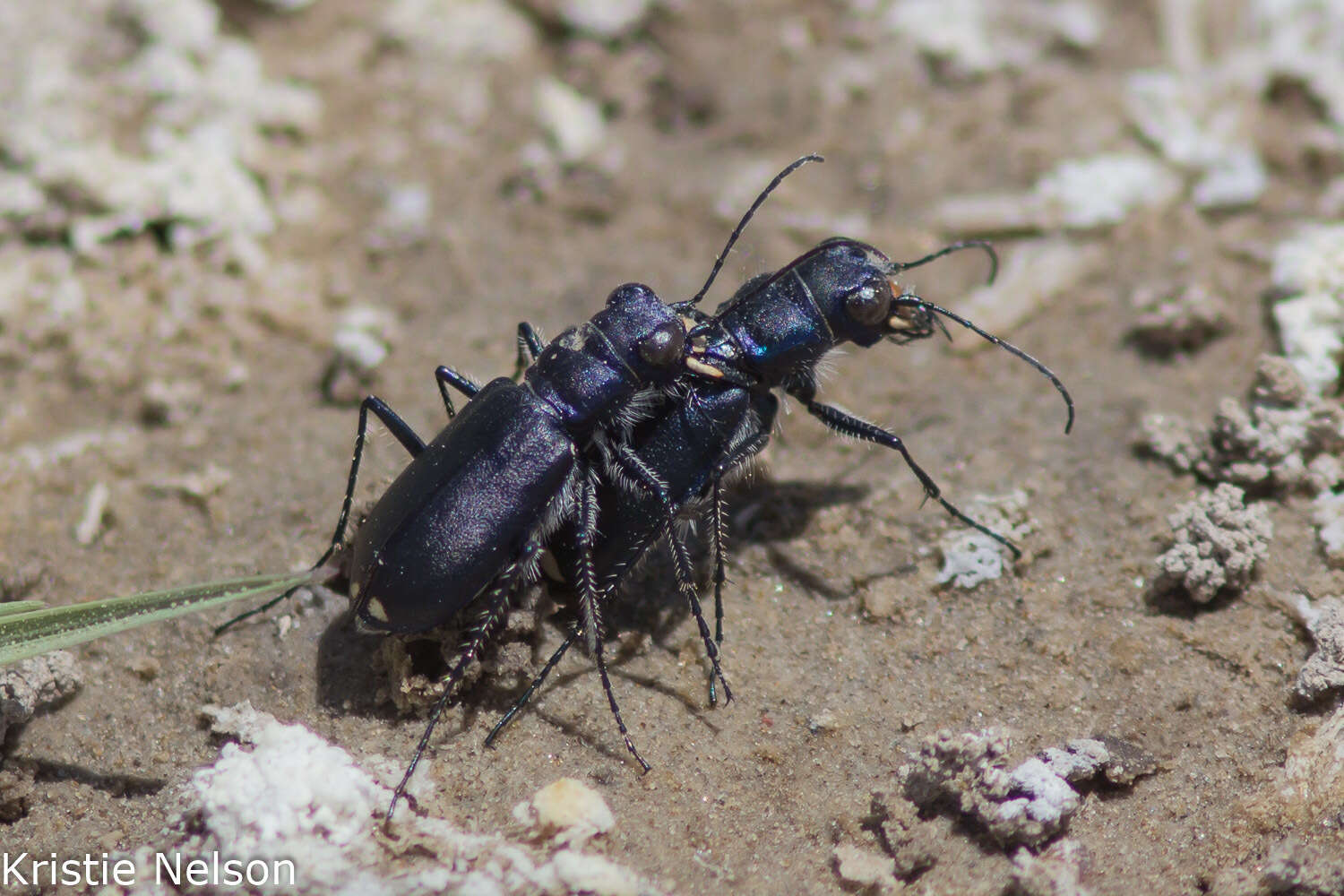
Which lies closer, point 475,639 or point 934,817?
point 934,817

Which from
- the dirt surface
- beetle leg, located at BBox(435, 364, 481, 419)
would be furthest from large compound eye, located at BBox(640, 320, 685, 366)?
the dirt surface

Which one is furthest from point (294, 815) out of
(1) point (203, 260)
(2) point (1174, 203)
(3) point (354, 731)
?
(2) point (1174, 203)

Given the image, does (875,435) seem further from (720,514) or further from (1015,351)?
(720,514)

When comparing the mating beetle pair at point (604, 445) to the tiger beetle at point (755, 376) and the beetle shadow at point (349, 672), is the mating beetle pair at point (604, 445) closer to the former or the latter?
the tiger beetle at point (755, 376)

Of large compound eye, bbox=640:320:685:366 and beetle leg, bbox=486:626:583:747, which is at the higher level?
large compound eye, bbox=640:320:685:366

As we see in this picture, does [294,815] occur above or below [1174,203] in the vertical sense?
below

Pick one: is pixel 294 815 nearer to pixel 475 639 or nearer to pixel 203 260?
pixel 475 639

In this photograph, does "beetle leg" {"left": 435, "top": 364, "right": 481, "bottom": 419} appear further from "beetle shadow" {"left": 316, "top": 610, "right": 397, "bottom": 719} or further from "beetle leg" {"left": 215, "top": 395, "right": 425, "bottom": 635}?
"beetle shadow" {"left": 316, "top": 610, "right": 397, "bottom": 719}
